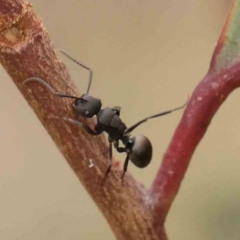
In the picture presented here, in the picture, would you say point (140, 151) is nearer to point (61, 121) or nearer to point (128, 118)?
point (61, 121)

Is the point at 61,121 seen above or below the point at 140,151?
above

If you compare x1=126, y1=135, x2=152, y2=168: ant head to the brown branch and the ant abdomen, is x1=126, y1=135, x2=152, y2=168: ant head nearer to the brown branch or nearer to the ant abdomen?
the ant abdomen

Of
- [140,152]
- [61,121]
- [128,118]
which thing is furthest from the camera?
[128,118]

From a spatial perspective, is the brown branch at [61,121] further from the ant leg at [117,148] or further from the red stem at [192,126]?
the ant leg at [117,148]

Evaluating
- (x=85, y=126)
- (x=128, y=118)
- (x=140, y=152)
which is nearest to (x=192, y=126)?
(x=85, y=126)

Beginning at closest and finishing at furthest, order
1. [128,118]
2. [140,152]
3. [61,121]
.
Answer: [61,121] → [140,152] → [128,118]

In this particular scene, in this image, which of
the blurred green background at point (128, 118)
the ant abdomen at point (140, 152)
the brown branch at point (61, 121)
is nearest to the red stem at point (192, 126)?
the brown branch at point (61, 121)

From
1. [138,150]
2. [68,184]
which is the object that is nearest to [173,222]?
[68,184]
